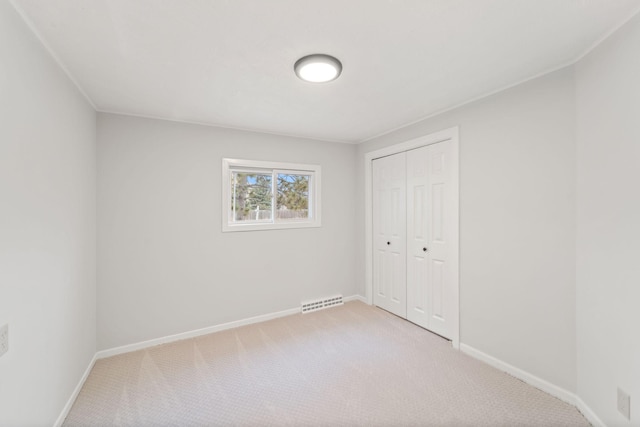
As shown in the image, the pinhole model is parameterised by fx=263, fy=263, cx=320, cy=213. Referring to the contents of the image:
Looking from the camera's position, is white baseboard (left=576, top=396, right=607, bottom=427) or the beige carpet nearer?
white baseboard (left=576, top=396, right=607, bottom=427)

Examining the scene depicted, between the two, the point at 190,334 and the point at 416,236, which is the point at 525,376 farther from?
the point at 190,334

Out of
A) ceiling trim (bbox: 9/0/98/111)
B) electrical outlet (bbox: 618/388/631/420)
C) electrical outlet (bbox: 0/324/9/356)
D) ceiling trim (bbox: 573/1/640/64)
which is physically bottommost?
electrical outlet (bbox: 618/388/631/420)

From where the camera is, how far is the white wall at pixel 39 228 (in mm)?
1201

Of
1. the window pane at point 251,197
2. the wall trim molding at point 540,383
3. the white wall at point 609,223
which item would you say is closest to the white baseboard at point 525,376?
the wall trim molding at point 540,383

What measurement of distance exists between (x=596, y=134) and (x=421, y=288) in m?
2.02

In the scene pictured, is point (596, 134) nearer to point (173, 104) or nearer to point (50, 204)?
point (173, 104)

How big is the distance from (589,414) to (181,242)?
355 cm

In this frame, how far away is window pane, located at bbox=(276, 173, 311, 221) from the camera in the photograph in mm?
3531

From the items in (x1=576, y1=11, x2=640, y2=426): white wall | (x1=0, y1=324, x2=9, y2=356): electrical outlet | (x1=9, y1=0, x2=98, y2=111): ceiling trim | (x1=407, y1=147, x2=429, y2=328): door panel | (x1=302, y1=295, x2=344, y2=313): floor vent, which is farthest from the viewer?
(x1=302, y1=295, x2=344, y2=313): floor vent

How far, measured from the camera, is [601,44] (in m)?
1.56

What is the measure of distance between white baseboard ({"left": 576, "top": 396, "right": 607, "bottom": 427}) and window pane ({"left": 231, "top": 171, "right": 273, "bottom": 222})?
316cm

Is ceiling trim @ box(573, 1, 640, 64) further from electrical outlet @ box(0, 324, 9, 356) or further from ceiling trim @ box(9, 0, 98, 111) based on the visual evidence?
electrical outlet @ box(0, 324, 9, 356)

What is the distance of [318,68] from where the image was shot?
1.76 m

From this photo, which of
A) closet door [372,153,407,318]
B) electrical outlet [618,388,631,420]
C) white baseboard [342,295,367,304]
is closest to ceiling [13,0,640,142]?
closet door [372,153,407,318]
